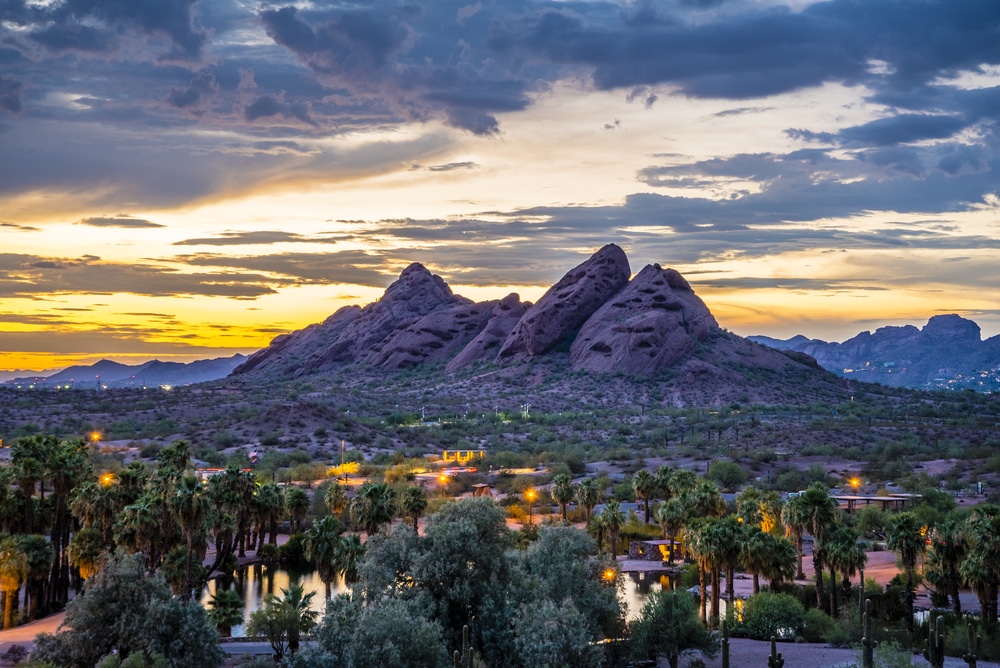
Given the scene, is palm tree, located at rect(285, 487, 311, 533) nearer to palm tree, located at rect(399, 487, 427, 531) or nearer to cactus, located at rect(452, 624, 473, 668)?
palm tree, located at rect(399, 487, 427, 531)

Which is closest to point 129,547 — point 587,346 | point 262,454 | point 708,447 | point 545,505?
point 545,505

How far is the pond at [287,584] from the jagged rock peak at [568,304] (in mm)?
120780

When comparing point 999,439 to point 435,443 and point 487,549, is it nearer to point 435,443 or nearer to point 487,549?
point 435,443

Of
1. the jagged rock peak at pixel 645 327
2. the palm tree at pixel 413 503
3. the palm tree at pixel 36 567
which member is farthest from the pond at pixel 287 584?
the jagged rock peak at pixel 645 327

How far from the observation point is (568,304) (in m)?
177

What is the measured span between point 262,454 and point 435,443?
2028 cm

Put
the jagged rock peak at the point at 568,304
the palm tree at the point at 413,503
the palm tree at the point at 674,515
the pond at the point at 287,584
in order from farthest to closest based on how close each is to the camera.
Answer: the jagged rock peak at the point at 568,304 < the palm tree at the point at 413,503 < the palm tree at the point at 674,515 < the pond at the point at 287,584

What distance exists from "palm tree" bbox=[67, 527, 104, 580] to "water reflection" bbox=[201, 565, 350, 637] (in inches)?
209

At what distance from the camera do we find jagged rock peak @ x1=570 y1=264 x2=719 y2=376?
157750 millimetres

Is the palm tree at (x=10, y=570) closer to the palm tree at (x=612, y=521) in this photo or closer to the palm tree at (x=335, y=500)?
the palm tree at (x=335, y=500)

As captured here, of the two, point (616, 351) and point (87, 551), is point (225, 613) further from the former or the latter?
point (616, 351)

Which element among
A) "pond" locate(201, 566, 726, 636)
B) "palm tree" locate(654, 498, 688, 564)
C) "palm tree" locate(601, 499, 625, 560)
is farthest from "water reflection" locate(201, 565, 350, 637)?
"palm tree" locate(654, 498, 688, 564)

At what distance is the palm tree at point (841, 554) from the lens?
124 ft

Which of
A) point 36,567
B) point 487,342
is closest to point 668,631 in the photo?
point 36,567
